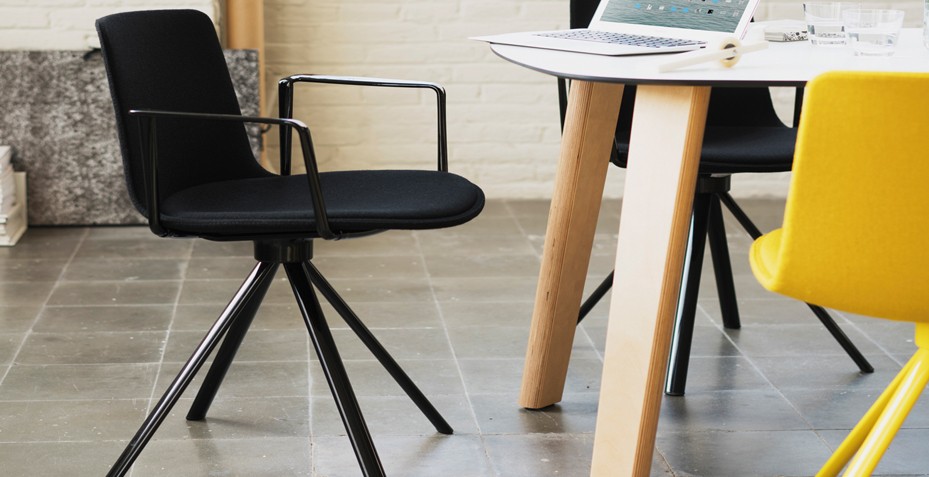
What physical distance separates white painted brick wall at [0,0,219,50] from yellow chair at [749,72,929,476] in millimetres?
2648

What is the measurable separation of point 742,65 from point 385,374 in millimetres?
1082

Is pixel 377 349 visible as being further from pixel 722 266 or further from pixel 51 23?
pixel 51 23

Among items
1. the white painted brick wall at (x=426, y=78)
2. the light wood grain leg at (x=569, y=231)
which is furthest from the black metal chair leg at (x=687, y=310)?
the white painted brick wall at (x=426, y=78)

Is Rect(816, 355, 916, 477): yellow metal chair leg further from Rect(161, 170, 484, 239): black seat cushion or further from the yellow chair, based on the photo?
Rect(161, 170, 484, 239): black seat cushion

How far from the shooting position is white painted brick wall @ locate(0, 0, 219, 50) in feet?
11.2

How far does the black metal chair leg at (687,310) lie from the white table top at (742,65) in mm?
453

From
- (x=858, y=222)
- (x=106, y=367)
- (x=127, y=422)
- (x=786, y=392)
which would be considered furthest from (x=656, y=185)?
(x=106, y=367)

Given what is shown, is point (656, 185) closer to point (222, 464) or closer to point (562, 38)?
point (562, 38)

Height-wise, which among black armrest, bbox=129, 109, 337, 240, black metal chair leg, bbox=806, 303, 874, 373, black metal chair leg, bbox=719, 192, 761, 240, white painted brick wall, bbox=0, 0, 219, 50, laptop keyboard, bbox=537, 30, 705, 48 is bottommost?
black metal chair leg, bbox=806, 303, 874, 373

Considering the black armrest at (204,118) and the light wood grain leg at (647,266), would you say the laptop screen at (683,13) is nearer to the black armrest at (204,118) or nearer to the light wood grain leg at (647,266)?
the light wood grain leg at (647,266)

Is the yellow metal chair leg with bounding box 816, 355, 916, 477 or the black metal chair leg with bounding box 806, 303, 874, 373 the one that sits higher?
the yellow metal chair leg with bounding box 816, 355, 916, 477

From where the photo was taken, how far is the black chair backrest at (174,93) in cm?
175

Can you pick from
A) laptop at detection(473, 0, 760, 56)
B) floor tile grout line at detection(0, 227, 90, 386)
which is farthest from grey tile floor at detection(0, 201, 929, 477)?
laptop at detection(473, 0, 760, 56)

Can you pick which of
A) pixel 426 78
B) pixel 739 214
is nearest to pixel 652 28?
pixel 739 214
